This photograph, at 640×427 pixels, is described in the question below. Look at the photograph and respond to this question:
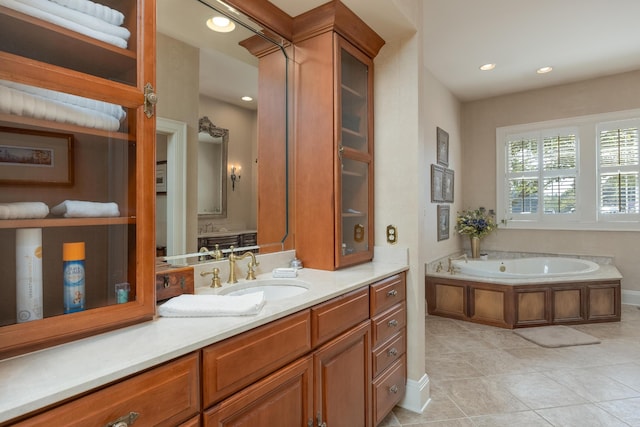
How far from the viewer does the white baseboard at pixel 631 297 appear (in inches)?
164

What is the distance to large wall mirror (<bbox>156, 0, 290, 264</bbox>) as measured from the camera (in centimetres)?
150

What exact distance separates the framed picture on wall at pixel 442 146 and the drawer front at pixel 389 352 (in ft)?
8.95

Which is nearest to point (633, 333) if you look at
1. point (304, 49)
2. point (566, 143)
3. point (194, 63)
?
point (566, 143)

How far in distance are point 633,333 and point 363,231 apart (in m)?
3.16

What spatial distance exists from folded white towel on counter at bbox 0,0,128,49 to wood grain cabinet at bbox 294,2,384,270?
1145mm

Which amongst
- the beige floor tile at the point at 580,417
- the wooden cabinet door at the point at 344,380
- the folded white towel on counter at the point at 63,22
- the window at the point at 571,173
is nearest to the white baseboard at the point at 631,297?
the window at the point at 571,173

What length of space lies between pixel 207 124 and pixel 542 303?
12.1 ft

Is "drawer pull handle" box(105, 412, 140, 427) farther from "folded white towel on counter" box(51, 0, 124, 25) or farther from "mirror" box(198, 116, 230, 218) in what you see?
"folded white towel on counter" box(51, 0, 124, 25)

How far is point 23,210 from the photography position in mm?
911

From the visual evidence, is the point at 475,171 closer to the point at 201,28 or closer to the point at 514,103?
the point at 514,103

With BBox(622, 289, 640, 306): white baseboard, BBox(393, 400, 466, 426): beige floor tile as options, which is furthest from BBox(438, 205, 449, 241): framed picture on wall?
BBox(393, 400, 466, 426): beige floor tile

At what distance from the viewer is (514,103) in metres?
4.78

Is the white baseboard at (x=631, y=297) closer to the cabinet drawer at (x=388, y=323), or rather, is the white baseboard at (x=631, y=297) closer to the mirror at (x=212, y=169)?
the cabinet drawer at (x=388, y=323)

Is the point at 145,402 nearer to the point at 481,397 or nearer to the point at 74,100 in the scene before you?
the point at 74,100
